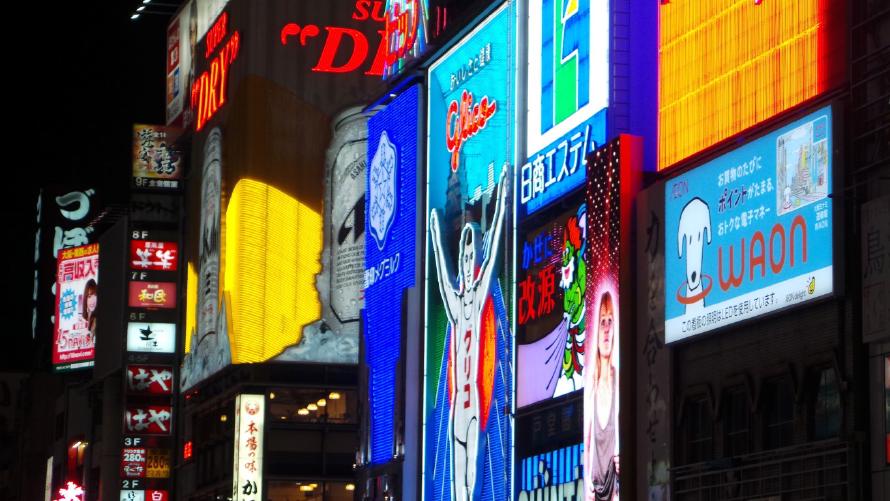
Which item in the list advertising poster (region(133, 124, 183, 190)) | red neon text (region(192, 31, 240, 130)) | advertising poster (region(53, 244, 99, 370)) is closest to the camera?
red neon text (region(192, 31, 240, 130))

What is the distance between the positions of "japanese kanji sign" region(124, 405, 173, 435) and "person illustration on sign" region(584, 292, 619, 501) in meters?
41.2

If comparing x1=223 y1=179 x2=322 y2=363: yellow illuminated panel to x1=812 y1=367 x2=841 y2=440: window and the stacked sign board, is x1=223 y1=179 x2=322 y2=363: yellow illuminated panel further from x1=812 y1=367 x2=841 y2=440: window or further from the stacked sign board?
x1=812 y1=367 x2=841 y2=440: window

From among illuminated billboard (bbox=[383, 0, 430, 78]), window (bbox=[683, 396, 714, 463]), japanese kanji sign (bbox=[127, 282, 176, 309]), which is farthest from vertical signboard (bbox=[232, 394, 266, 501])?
window (bbox=[683, 396, 714, 463])

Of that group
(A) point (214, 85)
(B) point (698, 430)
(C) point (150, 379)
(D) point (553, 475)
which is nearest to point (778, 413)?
(B) point (698, 430)

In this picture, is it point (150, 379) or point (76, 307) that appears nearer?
point (150, 379)

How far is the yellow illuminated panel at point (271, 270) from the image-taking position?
219ft

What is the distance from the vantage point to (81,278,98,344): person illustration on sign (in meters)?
85.7

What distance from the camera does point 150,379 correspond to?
74.9 m

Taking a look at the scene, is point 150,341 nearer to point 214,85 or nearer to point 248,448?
point 214,85

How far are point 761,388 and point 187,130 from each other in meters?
52.9

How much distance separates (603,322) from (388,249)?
15.9 metres

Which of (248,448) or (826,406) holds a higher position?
(248,448)

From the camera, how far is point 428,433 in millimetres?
45719

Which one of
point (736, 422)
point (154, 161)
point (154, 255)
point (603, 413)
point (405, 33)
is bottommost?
point (736, 422)
